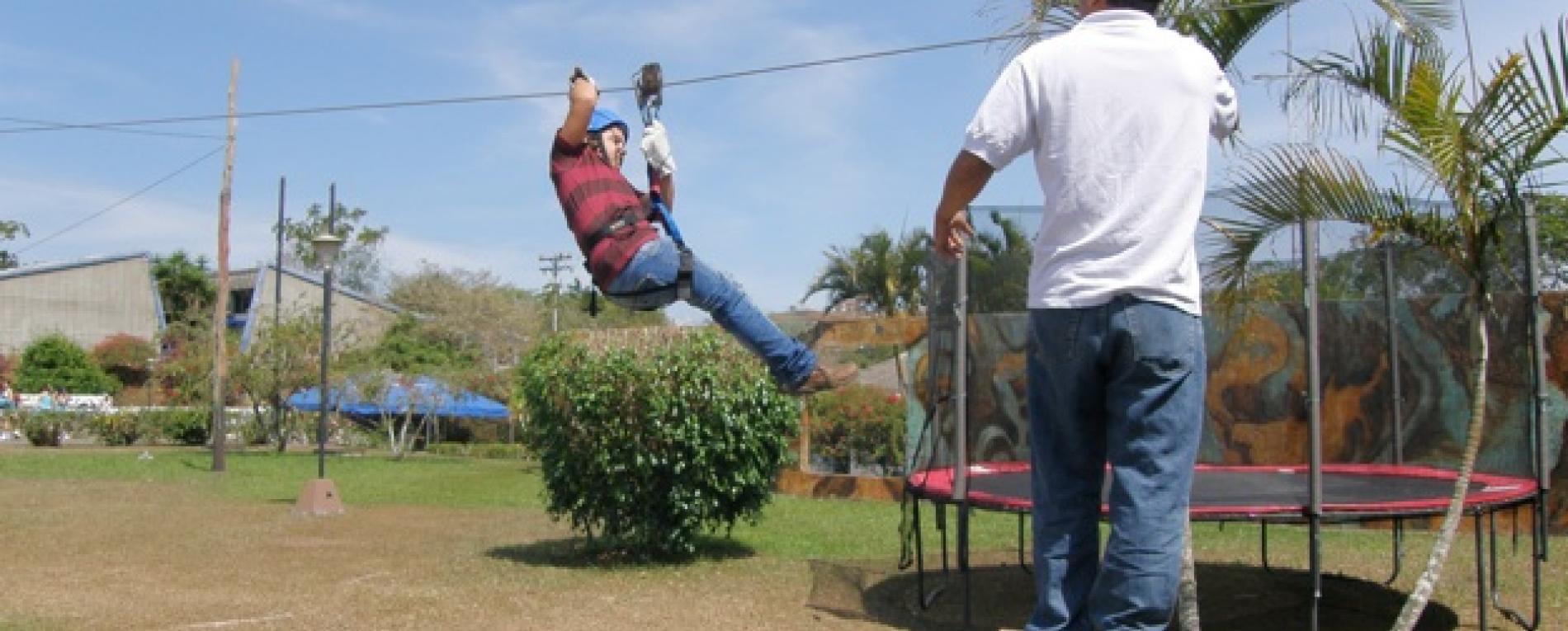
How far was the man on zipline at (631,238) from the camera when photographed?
4.78 metres

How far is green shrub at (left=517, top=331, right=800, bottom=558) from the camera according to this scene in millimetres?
8539

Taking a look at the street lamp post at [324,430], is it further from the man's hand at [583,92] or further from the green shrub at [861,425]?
the man's hand at [583,92]

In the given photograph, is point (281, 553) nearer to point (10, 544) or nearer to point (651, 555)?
point (10, 544)

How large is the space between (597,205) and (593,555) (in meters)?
4.84

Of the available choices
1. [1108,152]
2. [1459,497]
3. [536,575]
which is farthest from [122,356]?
[1108,152]

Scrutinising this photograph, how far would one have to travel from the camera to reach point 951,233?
262 cm

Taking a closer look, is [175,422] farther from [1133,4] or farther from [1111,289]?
[1111,289]

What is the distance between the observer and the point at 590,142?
504cm

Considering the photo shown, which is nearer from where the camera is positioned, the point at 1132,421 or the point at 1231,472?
the point at 1132,421

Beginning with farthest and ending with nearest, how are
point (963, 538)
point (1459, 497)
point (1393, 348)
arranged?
point (1393, 348) → point (963, 538) → point (1459, 497)

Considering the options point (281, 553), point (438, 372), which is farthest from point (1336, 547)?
point (438, 372)

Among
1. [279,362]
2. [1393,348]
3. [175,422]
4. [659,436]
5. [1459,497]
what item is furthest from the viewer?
[175,422]

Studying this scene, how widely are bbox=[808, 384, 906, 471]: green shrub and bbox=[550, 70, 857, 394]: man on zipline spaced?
9.74 meters

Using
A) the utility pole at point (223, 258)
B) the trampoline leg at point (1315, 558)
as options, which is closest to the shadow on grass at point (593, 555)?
the trampoline leg at point (1315, 558)
